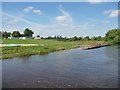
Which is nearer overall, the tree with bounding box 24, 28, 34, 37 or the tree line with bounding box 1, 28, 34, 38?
the tree line with bounding box 1, 28, 34, 38

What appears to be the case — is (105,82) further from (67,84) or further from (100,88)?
(67,84)

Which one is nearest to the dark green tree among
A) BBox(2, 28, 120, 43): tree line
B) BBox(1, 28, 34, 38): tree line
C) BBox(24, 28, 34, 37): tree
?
BBox(2, 28, 120, 43): tree line

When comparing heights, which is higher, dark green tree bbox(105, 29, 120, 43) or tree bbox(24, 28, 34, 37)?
tree bbox(24, 28, 34, 37)

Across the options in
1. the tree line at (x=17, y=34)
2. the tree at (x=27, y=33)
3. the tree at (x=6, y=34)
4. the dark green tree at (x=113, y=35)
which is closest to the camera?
the dark green tree at (x=113, y=35)

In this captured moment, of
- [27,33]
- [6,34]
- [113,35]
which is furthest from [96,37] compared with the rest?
[6,34]

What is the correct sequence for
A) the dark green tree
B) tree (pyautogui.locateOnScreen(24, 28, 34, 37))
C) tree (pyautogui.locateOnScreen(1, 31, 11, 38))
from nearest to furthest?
the dark green tree
tree (pyautogui.locateOnScreen(1, 31, 11, 38))
tree (pyautogui.locateOnScreen(24, 28, 34, 37))

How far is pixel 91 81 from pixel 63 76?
2604mm

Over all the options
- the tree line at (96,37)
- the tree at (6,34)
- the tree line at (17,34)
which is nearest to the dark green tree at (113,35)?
the tree line at (96,37)

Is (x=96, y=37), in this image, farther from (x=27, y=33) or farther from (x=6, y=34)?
(x=6, y=34)

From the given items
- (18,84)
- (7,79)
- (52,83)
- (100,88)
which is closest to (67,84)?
(52,83)

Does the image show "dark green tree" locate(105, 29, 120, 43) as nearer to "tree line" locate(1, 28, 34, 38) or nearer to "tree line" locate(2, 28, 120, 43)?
"tree line" locate(2, 28, 120, 43)

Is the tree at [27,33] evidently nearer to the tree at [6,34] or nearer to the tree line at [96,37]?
the tree line at [96,37]

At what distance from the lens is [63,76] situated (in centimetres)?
1652

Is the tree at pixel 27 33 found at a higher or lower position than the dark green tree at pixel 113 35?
higher
